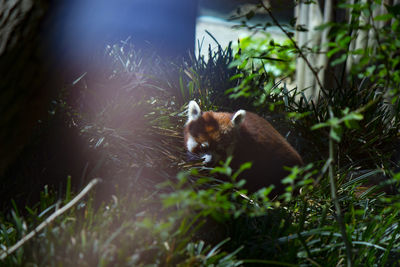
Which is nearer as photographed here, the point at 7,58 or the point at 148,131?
the point at 7,58

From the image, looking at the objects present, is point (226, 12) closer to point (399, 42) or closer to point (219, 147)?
point (219, 147)

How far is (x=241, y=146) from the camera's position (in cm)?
323

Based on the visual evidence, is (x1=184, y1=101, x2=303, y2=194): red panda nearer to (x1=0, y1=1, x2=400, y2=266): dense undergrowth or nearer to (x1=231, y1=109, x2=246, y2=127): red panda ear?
(x1=231, y1=109, x2=246, y2=127): red panda ear

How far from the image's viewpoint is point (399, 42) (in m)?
1.62

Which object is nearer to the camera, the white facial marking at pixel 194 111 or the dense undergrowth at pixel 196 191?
the dense undergrowth at pixel 196 191

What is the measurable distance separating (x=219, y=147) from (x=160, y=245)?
1.41m

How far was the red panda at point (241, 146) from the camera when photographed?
3.16 meters

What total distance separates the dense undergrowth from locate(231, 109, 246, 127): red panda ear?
7.8 inches

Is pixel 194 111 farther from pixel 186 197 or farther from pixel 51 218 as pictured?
pixel 186 197

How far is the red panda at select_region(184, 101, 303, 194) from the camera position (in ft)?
10.4

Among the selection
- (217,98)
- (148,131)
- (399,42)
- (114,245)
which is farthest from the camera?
(217,98)

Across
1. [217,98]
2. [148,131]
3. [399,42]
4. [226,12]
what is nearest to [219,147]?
[148,131]

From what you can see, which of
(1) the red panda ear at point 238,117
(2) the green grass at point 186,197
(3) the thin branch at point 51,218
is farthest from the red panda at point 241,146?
(3) the thin branch at point 51,218

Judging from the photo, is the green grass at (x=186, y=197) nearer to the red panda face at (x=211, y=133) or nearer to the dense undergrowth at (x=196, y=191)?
the dense undergrowth at (x=196, y=191)
